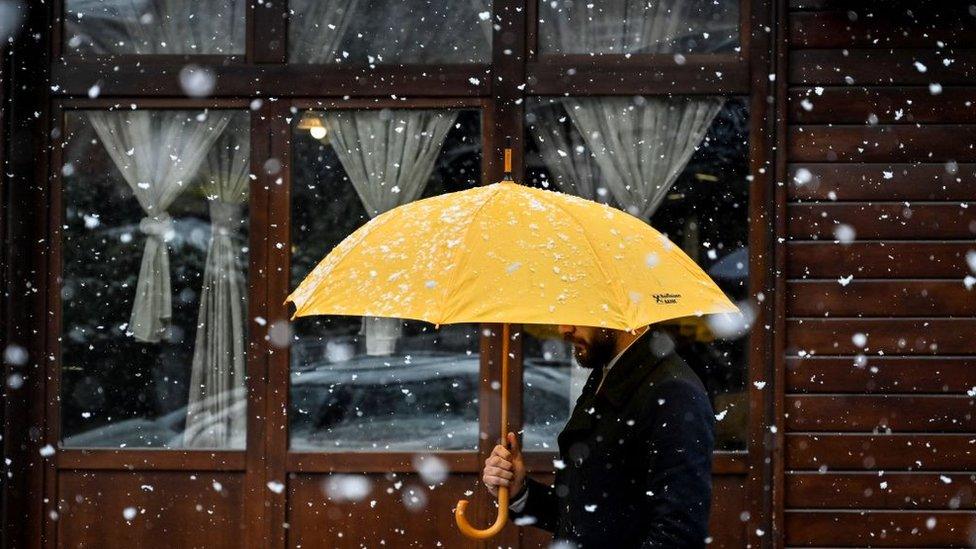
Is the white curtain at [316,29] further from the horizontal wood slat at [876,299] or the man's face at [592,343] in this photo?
the man's face at [592,343]

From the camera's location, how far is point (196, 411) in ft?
20.4

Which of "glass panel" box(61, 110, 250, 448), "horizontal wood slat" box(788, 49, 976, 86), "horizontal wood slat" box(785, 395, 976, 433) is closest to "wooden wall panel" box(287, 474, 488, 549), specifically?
"glass panel" box(61, 110, 250, 448)

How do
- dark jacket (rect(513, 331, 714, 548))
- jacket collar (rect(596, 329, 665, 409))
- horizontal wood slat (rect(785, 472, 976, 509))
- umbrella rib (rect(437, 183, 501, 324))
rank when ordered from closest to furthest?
umbrella rib (rect(437, 183, 501, 324)), dark jacket (rect(513, 331, 714, 548)), jacket collar (rect(596, 329, 665, 409)), horizontal wood slat (rect(785, 472, 976, 509))

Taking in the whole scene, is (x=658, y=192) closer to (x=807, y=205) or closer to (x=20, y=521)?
(x=807, y=205)

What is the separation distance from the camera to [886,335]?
5.88 m

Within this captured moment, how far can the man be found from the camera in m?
3.04

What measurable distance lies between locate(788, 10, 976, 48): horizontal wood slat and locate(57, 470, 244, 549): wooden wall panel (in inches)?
157

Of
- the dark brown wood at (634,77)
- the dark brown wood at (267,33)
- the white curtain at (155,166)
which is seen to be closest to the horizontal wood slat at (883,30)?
the dark brown wood at (634,77)

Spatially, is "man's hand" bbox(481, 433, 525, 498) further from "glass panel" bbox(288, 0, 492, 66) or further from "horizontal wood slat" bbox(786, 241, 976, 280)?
"glass panel" bbox(288, 0, 492, 66)

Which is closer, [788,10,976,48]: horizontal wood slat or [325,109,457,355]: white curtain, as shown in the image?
[788,10,976,48]: horizontal wood slat

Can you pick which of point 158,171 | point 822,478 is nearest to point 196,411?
point 158,171

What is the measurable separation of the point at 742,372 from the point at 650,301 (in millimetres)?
3180

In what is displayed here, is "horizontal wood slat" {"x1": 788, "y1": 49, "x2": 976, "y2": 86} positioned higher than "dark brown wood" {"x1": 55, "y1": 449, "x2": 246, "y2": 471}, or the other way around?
"horizontal wood slat" {"x1": 788, "y1": 49, "x2": 976, "y2": 86}

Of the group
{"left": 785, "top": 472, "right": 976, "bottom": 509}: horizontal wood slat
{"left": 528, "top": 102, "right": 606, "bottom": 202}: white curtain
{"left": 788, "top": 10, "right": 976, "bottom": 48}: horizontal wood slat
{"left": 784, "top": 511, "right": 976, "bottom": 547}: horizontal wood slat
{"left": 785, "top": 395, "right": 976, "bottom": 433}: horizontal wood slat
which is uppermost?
{"left": 788, "top": 10, "right": 976, "bottom": 48}: horizontal wood slat
